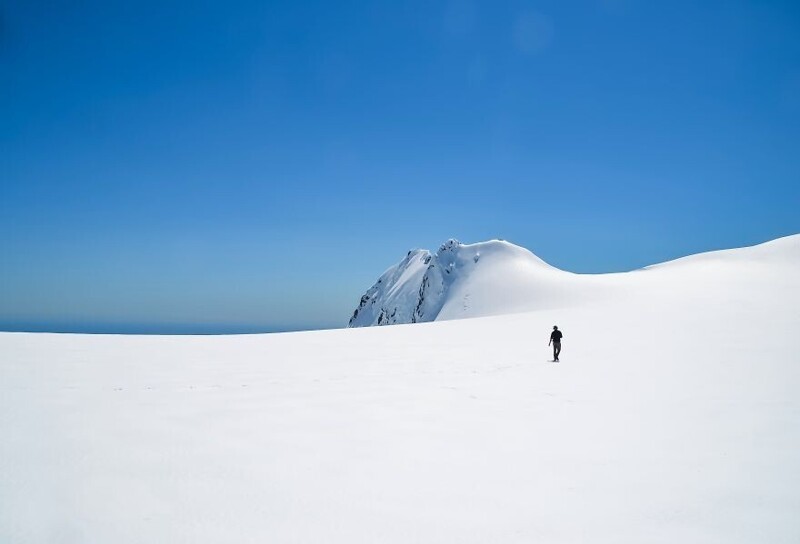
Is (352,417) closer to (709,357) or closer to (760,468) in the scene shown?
(760,468)

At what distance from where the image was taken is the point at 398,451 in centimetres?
549

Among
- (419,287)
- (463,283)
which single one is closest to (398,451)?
(463,283)

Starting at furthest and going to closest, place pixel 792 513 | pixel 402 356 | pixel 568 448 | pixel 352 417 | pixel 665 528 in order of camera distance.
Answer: pixel 402 356 → pixel 352 417 → pixel 568 448 → pixel 792 513 → pixel 665 528

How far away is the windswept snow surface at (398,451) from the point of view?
3734 millimetres

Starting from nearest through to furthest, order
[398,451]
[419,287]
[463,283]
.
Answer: [398,451] → [463,283] → [419,287]

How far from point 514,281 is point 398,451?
3338 inches

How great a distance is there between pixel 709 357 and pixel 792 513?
12002 mm

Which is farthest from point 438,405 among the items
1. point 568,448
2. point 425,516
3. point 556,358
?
point 556,358

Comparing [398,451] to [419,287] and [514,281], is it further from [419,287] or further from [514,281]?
[419,287]

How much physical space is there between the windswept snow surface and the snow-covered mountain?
34.0m

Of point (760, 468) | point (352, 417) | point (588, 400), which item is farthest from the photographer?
point (588, 400)

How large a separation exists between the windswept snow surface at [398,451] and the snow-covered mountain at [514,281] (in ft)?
112

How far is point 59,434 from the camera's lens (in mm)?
5812

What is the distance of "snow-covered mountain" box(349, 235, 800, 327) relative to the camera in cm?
4675
